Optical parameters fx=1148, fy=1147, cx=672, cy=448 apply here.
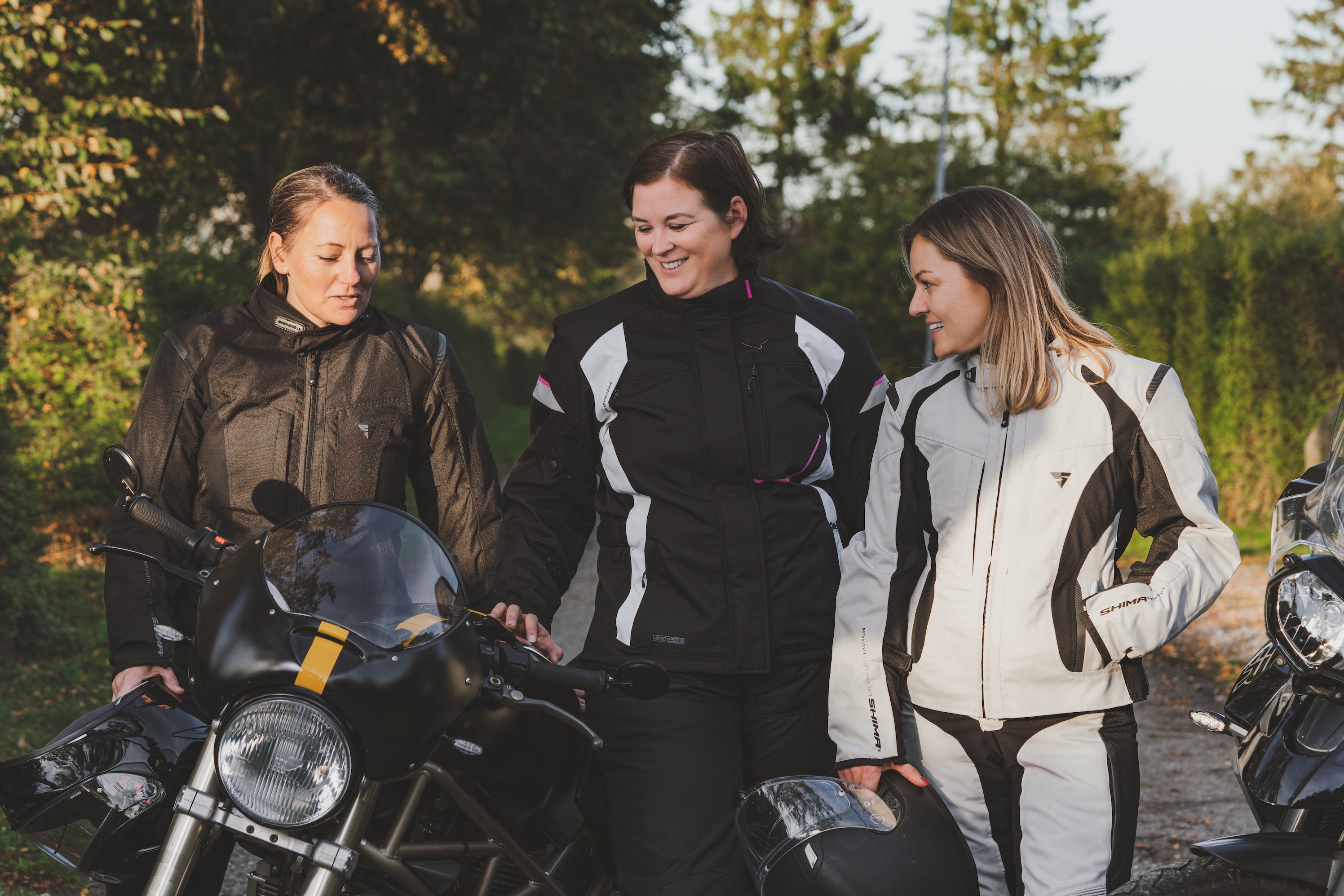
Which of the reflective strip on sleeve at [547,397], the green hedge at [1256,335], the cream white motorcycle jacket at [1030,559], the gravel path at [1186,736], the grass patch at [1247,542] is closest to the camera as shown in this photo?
the cream white motorcycle jacket at [1030,559]

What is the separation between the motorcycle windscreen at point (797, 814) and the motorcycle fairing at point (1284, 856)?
57cm

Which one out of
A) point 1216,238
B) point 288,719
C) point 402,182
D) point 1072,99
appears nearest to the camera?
point 288,719

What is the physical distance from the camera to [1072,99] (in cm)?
3828

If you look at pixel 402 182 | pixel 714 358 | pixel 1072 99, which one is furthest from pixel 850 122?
pixel 714 358

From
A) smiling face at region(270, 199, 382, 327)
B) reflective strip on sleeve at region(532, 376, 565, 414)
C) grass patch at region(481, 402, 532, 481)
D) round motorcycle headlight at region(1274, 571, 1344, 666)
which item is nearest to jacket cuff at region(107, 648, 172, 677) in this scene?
smiling face at region(270, 199, 382, 327)

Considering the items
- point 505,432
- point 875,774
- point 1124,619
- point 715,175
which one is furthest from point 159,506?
point 505,432

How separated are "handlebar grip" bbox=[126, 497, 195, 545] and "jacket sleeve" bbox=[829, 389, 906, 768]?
134 cm

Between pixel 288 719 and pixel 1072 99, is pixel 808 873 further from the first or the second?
pixel 1072 99

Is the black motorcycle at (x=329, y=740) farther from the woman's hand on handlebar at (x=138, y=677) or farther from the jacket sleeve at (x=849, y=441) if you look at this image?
the jacket sleeve at (x=849, y=441)

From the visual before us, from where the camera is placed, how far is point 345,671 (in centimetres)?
170

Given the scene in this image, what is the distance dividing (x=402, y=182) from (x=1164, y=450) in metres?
14.2

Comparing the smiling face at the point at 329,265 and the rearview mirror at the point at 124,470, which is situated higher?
the smiling face at the point at 329,265

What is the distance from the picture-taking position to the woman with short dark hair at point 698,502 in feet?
8.35

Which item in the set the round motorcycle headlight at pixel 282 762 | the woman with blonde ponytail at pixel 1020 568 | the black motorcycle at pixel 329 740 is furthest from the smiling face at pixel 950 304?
the round motorcycle headlight at pixel 282 762
